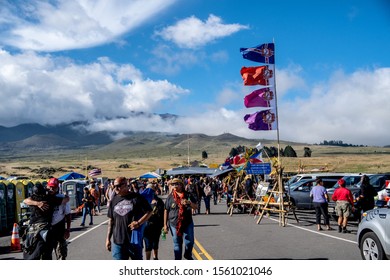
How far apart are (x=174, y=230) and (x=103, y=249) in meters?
3.89

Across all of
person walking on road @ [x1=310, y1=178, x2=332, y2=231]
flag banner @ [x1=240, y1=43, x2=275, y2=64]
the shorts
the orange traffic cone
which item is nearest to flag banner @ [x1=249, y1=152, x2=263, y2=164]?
flag banner @ [x1=240, y1=43, x2=275, y2=64]

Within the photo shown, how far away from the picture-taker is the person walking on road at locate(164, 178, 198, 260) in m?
8.12

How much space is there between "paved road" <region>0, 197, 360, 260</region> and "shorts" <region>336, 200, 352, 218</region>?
0.60 metres

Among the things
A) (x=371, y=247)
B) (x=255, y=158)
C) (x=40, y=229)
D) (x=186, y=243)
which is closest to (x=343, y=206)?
(x=371, y=247)

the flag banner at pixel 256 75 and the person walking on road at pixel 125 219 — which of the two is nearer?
the person walking on road at pixel 125 219

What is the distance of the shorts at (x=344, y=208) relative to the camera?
1383 centimetres

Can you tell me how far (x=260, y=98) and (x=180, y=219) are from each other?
11.2 meters

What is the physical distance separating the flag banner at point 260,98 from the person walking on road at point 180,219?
10.5 m

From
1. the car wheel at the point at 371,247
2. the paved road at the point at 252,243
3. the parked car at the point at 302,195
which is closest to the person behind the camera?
the car wheel at the point at 371,247

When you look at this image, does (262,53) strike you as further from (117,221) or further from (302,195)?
(117,221)

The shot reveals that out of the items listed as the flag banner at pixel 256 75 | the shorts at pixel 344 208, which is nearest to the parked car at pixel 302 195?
the flag banner at pixel 256 75

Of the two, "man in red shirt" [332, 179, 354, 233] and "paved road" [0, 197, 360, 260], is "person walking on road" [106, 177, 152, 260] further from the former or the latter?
"man in red shirt" [332, 179, 354, 233]

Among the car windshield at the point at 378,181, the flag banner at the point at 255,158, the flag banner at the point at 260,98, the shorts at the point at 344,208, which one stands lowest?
the shorts at the point at 344,208

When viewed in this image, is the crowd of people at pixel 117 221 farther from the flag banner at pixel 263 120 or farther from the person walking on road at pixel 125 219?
the flag banner at pixel 263 120
